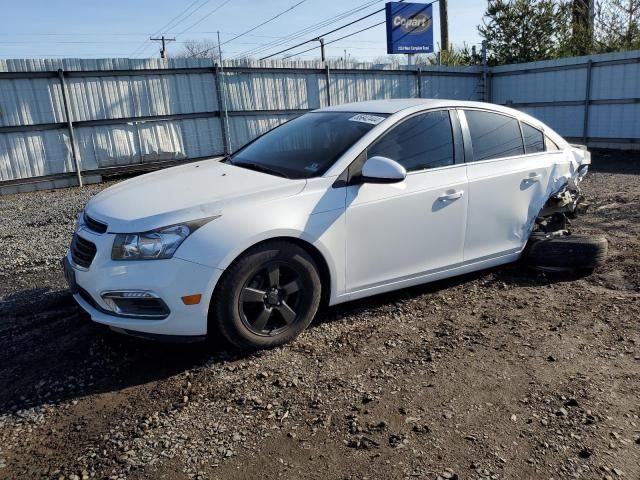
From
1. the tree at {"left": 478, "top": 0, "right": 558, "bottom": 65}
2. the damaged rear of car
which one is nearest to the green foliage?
the tree at {"left": 478, "top": 0, "right": 558, "bottom": 65}

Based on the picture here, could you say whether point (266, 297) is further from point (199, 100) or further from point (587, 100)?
point (587, 100)

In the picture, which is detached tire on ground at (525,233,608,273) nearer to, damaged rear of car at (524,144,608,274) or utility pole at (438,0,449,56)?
damaged rear of car at (524,144,608,274)

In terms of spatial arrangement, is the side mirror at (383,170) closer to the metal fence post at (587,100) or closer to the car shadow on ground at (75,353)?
A: the car shadow on ground at (75,353)

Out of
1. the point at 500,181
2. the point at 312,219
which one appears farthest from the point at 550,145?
the point at 312,219

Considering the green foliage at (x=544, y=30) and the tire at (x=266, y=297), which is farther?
the green foliage at (x=544, y=30)

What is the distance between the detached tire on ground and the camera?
4.83 metres

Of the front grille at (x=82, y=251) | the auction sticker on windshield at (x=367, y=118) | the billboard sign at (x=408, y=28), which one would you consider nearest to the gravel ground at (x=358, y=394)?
the front grille at (x=82, y=251)

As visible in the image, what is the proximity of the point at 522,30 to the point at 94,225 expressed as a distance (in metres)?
21.0

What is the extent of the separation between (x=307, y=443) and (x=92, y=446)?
108cm

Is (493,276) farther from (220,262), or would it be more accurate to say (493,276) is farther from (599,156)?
(599,156)

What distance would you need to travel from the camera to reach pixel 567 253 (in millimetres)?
4828

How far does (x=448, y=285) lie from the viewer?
15.7ft

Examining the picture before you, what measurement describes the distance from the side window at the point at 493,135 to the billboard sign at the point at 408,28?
16464mm

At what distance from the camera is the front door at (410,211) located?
3.79m
